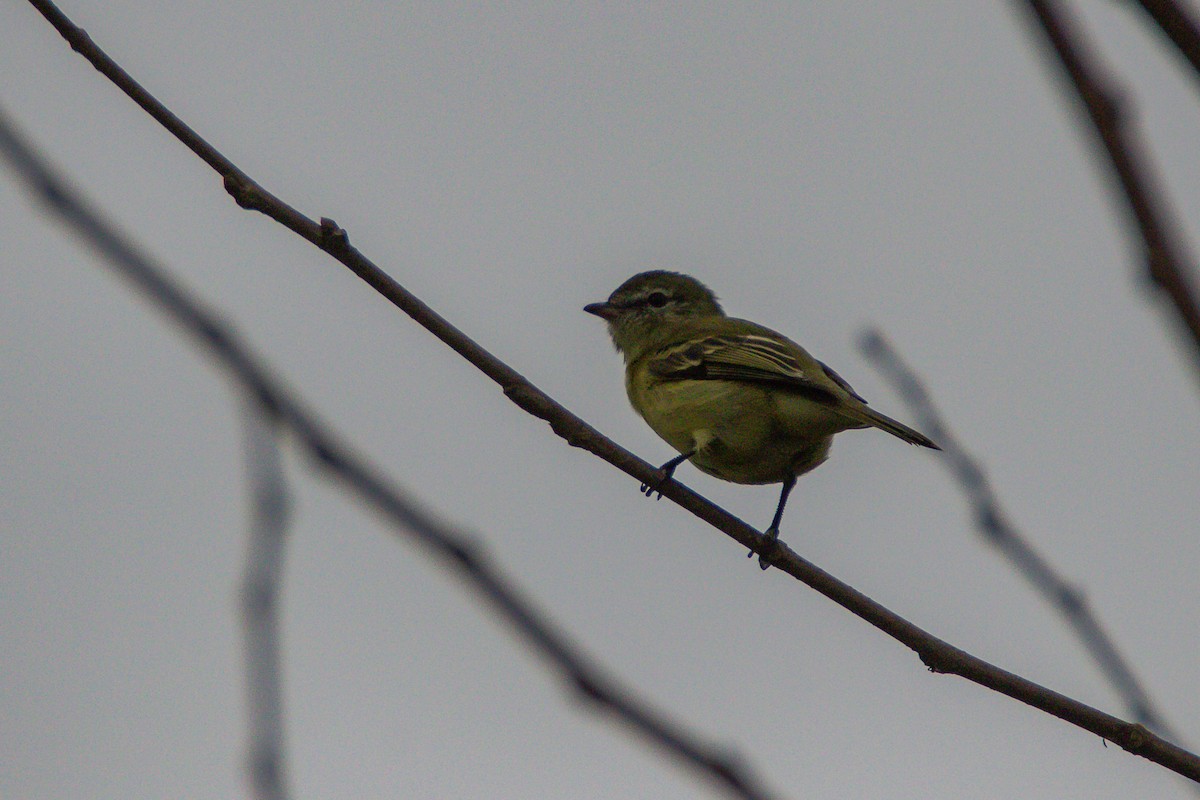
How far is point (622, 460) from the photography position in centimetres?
430

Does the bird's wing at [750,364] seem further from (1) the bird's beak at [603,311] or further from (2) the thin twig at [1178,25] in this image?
(2) the thin twig at [1178,25]

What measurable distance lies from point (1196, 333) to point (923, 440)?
4.53m

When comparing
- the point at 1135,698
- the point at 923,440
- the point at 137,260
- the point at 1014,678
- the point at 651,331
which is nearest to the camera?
the point at 137,260

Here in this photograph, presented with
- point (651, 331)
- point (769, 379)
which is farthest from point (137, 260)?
point (651, 331)

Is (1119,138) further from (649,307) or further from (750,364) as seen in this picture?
(649,307)

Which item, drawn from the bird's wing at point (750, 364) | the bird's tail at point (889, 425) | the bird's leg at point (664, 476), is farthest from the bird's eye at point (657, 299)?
the bird's tail at point (889, 425)

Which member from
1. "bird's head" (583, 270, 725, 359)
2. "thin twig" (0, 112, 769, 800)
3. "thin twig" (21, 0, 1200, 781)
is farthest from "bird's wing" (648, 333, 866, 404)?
"thin twig" (0, 112, 769, 800)

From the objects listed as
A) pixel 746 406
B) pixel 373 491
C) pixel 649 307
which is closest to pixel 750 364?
pixel 746 406

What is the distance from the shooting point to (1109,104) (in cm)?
135

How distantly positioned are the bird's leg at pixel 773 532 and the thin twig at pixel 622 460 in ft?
0.82

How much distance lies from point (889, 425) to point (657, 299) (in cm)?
423

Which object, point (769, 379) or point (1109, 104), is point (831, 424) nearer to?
point (769, 379)

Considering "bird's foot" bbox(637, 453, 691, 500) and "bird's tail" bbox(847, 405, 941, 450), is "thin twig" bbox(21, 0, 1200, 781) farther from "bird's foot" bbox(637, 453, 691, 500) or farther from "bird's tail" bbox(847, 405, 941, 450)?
"bird's tail" bbox(847, 405, 941, 450)

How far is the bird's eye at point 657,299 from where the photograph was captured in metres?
10.2
